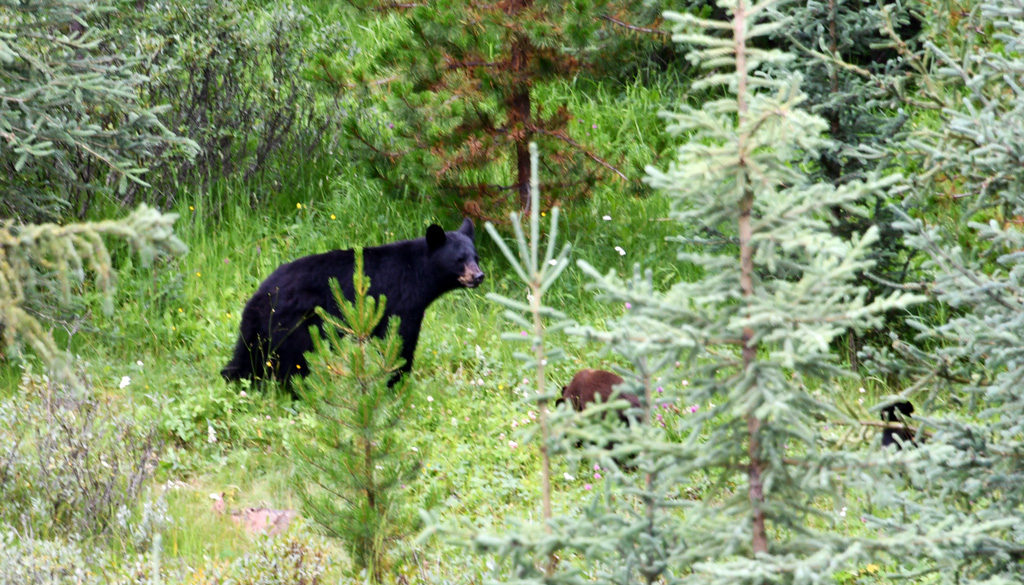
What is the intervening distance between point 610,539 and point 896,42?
317 centimetres

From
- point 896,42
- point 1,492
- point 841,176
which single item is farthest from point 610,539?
point 841,176

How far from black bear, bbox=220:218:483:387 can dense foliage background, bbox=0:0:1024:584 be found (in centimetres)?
24

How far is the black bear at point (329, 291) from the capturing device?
7.09 m

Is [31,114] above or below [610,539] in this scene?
→ above

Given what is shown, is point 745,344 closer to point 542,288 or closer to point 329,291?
point 542,288

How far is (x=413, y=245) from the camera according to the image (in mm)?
7594

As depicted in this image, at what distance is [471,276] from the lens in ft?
24.4

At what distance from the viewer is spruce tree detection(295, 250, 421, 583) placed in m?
4.60

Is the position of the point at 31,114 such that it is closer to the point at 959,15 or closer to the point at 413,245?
the point at 413,245

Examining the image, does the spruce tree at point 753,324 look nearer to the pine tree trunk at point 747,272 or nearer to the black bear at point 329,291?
the pine tree trunk at point 747,272

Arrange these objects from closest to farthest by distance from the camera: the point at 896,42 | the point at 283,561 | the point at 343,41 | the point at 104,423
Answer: the point at 283,561 → the point at 896,42 → the point at 104,423 → the point at 343,41

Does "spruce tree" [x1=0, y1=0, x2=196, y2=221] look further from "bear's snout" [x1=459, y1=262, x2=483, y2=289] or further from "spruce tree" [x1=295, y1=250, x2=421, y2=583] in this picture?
"spruce tree" [x1=295, y1=250, x2=421, y2=583]

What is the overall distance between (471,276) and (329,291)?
3.04ft

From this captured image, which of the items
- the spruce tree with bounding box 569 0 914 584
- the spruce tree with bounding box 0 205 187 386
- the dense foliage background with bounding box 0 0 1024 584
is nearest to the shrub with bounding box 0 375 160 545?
the dense foliage background with bounding box 0 0 1024 584
